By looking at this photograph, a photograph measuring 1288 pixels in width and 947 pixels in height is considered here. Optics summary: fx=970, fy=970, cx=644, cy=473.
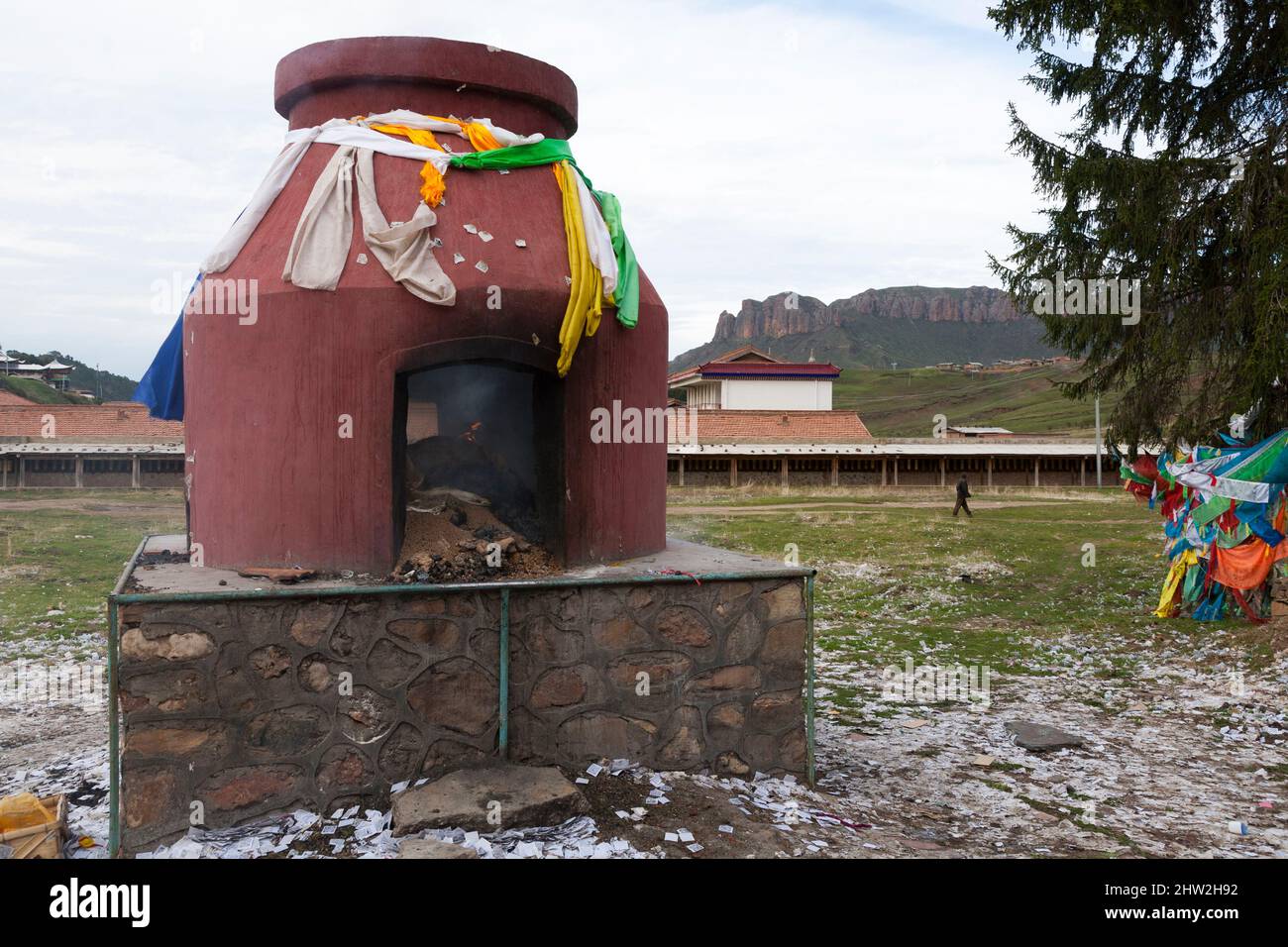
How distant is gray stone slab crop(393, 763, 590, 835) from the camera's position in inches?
180

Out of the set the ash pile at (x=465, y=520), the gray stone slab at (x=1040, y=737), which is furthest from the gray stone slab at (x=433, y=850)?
the gray stone slab at (x=1040, y=737)

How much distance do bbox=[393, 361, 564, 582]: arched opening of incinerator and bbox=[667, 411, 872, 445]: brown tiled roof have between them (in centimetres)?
2435

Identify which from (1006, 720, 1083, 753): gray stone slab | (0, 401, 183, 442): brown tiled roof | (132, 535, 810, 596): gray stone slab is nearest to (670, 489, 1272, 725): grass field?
(1006, 720, 1083, 753): gray stone slab

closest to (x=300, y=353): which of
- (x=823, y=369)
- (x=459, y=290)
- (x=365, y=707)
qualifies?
(x=459, y=290)

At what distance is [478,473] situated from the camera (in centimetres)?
650

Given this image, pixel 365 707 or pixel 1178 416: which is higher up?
pixel 1178 416

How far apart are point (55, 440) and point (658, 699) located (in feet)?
95.2

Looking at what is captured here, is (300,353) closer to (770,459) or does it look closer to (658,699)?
(658,699)

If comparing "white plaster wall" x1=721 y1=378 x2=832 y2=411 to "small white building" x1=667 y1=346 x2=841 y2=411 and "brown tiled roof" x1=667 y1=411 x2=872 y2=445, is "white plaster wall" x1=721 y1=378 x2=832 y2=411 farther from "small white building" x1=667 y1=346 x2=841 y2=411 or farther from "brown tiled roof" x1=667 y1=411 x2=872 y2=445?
"brown tiled roof" x1=667 y1=411 x2=872 y2=445

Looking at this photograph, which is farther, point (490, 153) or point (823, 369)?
point (823, 369)

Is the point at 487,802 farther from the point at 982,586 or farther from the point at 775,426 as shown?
the point at 775,426

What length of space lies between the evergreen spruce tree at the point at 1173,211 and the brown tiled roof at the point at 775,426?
19.7 metres

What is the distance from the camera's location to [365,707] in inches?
194

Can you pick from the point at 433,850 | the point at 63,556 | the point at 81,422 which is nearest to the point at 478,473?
the point at 433,850
